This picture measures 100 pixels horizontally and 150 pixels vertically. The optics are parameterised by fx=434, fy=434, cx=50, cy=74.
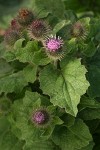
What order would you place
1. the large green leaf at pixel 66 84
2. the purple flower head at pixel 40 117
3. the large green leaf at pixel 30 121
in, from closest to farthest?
the large green leaf at pixel 66 84, the purple flower head at pixel 40 117, the large green leaf at pixel 30 121

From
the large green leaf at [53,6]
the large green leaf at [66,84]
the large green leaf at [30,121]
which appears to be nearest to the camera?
the large green leaf at [66,84]

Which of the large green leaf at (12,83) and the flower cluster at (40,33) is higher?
the flower cluster at (40,33)

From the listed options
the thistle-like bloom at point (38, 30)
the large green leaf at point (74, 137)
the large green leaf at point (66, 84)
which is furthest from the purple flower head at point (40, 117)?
the thistle-like bloom at point (38, 30)

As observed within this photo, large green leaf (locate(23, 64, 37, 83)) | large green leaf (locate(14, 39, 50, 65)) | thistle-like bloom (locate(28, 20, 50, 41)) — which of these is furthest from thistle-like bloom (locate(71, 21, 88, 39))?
large green leaf (locate(23, 64, 37, 83))

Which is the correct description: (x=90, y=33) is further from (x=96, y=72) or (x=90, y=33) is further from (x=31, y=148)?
(x=31, y=148)

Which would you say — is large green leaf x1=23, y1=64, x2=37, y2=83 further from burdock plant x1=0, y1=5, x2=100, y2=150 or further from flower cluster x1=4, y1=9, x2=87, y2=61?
flower cluster x1=4, y1=9, x2=87, y2=61

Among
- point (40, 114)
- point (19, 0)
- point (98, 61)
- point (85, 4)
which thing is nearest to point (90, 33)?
point (98, 61)

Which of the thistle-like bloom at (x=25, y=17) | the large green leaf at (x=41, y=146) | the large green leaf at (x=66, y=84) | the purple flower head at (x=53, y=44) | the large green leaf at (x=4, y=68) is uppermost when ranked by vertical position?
the thistle-like bloom at (x=25, y=17)

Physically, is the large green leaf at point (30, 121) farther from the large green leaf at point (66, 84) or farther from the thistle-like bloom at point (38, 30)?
the thistle-like bloom at point (38, 30)
